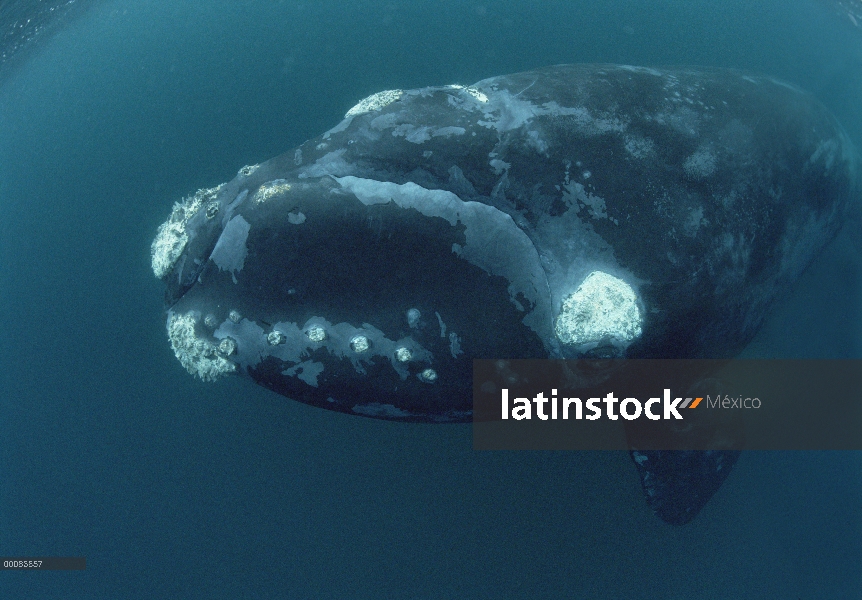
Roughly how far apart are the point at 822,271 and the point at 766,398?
2.97 meters

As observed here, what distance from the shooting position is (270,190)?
5078 mm

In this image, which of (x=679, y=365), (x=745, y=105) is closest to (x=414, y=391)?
(x=679, y=365)

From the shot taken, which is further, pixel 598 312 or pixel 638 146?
pixel 638 146

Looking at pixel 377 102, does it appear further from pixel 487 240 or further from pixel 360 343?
pixel 360 343

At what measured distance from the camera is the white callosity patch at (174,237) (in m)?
5.76

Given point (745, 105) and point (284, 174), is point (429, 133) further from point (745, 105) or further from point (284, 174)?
point (745, 105)

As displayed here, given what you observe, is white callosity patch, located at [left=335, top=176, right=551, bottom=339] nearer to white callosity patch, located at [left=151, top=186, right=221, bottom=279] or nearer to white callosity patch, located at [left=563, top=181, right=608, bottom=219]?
white callosity patch, located at [left=563, top=181, right=608, bottom=219]

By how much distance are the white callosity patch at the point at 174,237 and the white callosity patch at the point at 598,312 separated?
4346mm

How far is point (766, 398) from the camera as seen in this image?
8.67m

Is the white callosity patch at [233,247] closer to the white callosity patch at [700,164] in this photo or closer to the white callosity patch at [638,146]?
the white callosity patch at [638,146]

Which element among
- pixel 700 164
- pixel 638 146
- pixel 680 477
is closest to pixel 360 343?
pixel 638 146

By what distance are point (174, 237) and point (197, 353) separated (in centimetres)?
152

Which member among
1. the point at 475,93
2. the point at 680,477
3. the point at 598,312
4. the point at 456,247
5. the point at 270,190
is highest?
the point at 475,93

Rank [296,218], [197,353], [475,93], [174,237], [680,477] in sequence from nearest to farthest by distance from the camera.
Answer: [296,218], [197,353], [475,93], [174,237], [680,477]
